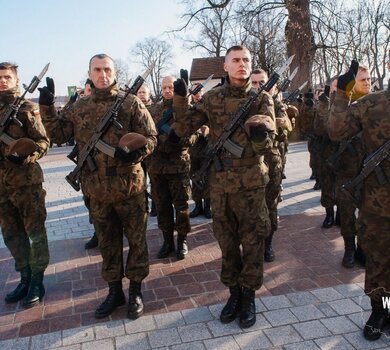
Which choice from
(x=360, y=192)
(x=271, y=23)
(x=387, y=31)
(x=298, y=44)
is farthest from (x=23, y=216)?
(x=387, y=31)

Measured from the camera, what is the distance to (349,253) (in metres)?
4.55

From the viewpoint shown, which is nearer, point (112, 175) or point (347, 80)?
point (347, 80)

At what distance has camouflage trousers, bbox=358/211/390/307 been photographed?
3.04 m

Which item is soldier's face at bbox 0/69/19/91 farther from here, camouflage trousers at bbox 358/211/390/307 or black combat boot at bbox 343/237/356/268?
black combat boot at bbox 343/237/356/268

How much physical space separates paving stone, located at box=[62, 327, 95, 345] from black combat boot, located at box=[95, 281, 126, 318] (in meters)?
0.21

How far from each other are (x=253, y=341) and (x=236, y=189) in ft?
3.97

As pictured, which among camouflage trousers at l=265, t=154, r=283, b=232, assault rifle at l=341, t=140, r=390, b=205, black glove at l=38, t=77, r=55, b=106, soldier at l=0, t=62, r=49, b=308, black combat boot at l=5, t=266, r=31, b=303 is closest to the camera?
assault rifle at l=341, t=140, r=390, b=205

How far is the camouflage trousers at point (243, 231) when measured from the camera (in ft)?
11.0

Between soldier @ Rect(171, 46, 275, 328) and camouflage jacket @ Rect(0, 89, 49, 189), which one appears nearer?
soldier @ Rect(171, 46, 275, 328)

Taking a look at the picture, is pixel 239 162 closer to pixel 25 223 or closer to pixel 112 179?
pixel 112 179

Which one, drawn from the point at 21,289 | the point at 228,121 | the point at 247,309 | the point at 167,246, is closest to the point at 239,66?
the point at 228,121

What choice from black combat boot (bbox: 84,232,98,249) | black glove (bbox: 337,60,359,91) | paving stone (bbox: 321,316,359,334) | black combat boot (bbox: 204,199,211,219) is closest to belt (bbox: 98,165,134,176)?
black glove (bbox: 337,60,359,91)

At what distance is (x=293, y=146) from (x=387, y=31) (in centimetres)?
1563

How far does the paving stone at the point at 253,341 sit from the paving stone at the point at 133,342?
0.73 meters
